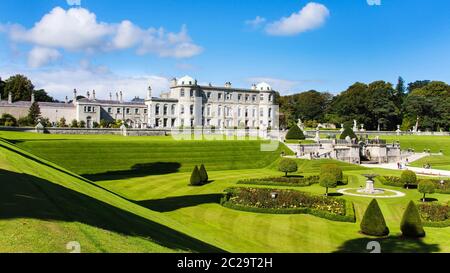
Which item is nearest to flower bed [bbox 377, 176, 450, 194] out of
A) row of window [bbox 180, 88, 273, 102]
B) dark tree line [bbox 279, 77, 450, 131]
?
dark tree line [bbox 279, 77, 450, 131]

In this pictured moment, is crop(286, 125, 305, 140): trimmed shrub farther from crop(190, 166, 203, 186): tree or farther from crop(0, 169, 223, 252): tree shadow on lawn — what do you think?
crop(0, 169, 223, 252): tree shadow on lawn

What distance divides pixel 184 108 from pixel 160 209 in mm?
75750

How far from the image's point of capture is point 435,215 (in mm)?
25453

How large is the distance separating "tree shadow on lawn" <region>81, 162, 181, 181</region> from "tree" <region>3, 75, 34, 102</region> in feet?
240

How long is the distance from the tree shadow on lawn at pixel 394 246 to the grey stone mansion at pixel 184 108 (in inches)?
2834

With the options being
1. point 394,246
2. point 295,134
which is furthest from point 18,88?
point 394,246

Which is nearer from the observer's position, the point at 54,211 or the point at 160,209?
the point at 54,211

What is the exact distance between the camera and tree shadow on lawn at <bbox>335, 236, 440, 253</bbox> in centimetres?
1967

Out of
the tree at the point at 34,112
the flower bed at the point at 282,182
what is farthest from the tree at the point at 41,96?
the flower bed at the point at 282,182

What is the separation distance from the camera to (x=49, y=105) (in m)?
89.7

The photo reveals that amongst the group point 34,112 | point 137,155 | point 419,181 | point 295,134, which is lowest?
point 419,181

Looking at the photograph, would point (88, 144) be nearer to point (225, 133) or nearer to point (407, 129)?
point (225, 133)

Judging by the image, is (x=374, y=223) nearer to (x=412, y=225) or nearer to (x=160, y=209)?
(x=412, y=225)
